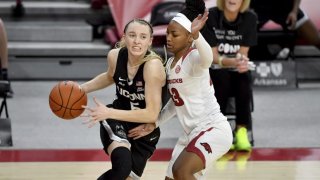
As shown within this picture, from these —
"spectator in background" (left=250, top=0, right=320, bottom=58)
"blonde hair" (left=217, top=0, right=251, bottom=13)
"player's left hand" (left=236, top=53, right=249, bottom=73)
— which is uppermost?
"blonde hair" (left=217, top=0, right=251, bottom=13)

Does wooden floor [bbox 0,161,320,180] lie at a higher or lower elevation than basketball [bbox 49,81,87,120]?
lower

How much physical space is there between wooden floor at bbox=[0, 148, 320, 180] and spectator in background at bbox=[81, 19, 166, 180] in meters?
0.86

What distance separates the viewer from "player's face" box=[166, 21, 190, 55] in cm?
449

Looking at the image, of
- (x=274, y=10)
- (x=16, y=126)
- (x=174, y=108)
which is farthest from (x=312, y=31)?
(x=174, y=108)

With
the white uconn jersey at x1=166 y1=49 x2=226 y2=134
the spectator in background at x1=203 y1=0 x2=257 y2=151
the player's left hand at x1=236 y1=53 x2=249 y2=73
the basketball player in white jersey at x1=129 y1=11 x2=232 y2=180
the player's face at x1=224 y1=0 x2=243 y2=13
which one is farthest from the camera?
the spectator in background at x1=203 y1=0 x2=257 y2=151

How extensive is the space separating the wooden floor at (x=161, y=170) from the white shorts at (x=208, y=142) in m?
0.99

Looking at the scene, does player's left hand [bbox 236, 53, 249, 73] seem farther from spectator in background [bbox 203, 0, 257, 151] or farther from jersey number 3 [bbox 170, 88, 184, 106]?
jersey number 3 [bbox 170, 88, 184, 106]

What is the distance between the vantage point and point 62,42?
31.2ft

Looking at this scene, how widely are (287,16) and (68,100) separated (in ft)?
15.7

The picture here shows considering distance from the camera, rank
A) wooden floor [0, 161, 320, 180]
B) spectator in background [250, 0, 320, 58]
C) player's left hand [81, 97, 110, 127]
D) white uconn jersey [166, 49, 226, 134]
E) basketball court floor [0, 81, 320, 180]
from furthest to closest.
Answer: spectator in background [250, 0, 320, 58] < basketball court floor [0, 81, 320, 180] < wooden floor [0, 161, 320, 180] < white uconn jersey [166, 49, 226, 134] < player's left hand [81, 97, 110, 127]

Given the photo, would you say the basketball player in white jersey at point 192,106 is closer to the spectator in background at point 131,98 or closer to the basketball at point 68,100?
the spectator in background at point 131,98

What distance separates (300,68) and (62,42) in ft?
8.83

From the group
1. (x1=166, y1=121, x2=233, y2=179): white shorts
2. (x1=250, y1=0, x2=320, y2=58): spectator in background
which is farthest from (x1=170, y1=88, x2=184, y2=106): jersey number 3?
(x1=250, y1=0, x2=320, y2=58): spectator in background

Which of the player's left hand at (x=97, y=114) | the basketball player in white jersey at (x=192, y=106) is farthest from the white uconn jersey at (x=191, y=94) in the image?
the player's left hand at (x=97, y=114)
